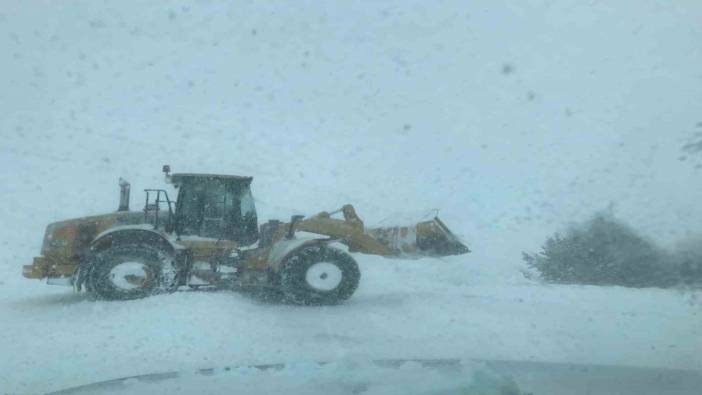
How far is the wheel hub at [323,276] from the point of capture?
11.0 metres

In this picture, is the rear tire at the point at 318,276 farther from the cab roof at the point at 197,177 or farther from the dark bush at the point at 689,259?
the dark bush at the point at 689,259

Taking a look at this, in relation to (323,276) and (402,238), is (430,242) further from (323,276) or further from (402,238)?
(323,276)

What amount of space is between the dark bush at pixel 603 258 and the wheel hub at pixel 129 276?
9.25 m

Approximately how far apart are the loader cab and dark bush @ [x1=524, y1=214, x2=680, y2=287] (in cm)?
782

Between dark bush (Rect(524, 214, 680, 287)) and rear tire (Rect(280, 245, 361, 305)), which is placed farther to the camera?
Result: dark bush (Rect(524, 214, 680, 287))

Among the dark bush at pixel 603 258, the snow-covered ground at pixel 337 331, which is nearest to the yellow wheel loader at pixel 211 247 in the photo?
the snow-covered ground at pixel 337 331

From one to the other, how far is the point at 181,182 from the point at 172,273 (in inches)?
59.7

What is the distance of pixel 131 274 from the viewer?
10.7 metres

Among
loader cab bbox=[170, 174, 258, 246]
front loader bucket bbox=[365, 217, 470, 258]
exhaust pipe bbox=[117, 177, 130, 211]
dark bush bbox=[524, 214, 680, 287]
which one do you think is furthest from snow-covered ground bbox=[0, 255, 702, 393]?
dark bush bbox=[524, 214, 680, 287]

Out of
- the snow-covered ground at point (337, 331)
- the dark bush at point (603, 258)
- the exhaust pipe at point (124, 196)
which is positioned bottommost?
the snow-covered ground at point (337, 331)

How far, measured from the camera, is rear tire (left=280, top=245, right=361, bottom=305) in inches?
431

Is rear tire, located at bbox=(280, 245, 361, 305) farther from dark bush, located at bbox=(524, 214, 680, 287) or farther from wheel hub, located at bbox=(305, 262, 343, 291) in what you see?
dark bush, located at bbox=(524, 214, 680, 287)

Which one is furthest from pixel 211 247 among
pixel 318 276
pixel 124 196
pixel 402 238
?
pixel 402 238

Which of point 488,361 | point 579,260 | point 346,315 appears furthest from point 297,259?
point 579,260
